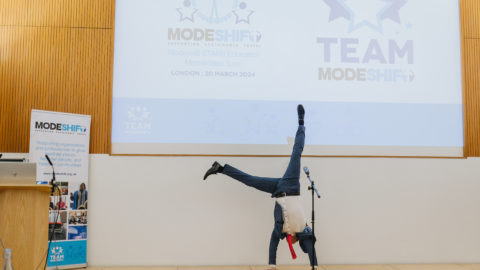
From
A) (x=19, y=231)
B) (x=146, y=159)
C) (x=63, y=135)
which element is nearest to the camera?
(x=19, y=231)

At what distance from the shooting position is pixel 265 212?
4512 mm

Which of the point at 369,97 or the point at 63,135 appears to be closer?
the point at 63,135

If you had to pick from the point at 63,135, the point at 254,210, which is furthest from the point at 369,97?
the point at 63,135

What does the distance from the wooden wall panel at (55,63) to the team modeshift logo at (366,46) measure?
2373 millimetres

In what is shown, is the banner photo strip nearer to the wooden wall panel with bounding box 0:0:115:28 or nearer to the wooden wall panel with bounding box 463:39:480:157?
the wooden wall panel with bounding box 0:0:115:28

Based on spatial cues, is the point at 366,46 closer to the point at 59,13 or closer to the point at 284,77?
the point at 284,77

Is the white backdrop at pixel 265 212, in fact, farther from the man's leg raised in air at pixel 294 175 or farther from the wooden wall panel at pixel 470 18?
the wooden wall panel at pixel 470 18

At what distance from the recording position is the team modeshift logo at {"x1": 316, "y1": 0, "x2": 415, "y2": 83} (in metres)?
4.69

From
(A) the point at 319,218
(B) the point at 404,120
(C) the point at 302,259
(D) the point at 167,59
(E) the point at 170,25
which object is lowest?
(C) the point at 302,259

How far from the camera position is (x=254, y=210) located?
451 centimetres

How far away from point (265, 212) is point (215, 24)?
6.88ft

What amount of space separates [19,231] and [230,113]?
237cm

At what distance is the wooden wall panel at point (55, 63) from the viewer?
175 inches

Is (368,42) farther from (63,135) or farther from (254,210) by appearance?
(63,135)
